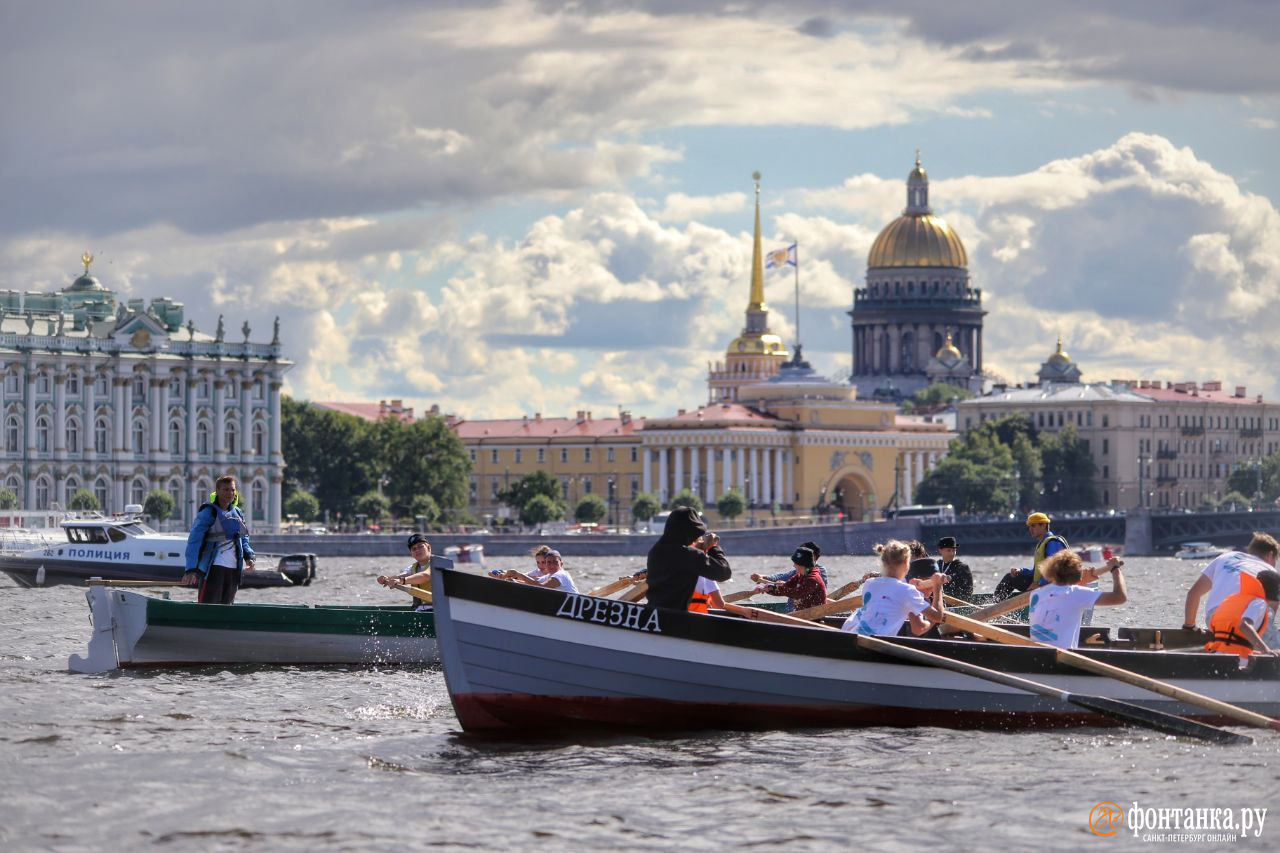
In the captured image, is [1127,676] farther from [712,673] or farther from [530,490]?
[530,490]

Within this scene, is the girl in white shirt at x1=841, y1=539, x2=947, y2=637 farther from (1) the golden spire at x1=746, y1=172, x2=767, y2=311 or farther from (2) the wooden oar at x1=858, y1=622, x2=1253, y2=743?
(1) the golden spire at x1=746, y1=172, x2=767, y2=311

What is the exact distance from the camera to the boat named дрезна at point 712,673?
2098cm

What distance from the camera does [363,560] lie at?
102812 millimetres

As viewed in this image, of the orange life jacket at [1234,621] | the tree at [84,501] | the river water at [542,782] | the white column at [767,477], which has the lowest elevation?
the river water at [542,782]

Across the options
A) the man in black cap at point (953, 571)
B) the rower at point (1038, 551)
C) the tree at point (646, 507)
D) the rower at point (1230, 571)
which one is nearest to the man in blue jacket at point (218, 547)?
the man in black cap at point (953, 571)

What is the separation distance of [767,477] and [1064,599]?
126024 mm

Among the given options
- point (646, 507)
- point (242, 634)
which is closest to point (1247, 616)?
point (242, 634)

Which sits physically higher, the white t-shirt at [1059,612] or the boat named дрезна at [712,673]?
the white t-shirt at [1059,612]

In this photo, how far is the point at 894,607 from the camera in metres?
21.3

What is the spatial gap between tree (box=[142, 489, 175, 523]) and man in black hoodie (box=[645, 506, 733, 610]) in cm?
9145

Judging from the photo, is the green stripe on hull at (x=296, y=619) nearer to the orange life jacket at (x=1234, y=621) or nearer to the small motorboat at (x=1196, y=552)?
the orange life jacket at (x=1234, y=621)

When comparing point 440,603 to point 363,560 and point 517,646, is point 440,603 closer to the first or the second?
point 517,646

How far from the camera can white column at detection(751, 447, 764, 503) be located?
146 metres

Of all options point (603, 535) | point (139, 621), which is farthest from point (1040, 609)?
point (603, 535)
